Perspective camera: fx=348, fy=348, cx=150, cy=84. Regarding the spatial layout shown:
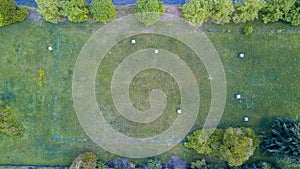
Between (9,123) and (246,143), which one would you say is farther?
(9,123)

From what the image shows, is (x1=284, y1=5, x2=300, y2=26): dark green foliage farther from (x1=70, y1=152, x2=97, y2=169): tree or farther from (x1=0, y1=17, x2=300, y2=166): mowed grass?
(x1=70, y1=152, x2=97, y2=169): tree

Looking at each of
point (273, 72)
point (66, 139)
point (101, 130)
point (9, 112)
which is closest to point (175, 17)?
point (273, 72)

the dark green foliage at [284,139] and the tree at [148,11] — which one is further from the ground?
the tree at [148,11]

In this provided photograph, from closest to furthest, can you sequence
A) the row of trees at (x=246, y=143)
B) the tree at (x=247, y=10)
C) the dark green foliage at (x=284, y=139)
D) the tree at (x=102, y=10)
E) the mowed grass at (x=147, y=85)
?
the dark green foliage at (x=284, y=139) → the row of trees at (x=246, y=143) → the tree at (x=247, y=10) → the tree at (x=102, y=10) → the mowed grass at (x=147, y=85)

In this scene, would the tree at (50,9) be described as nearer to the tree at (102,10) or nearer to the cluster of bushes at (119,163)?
the tree at (102,10)

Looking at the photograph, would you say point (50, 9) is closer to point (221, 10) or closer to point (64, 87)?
point (64, 87)

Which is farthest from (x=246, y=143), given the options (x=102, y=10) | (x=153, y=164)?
(x=102, y=10)

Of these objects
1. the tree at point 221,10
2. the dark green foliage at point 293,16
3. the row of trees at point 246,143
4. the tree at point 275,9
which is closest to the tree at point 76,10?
the tree at point 221,10
